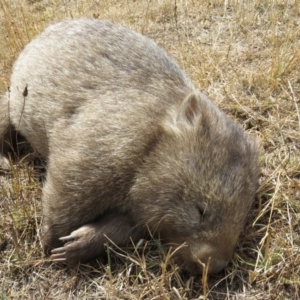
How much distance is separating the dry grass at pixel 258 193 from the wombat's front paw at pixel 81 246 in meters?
0.06

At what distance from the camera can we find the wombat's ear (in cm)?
282

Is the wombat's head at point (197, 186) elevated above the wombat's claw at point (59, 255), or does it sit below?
above

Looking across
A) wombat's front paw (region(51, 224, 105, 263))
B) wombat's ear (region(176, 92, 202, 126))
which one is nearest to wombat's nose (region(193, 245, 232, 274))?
wombat's front paw (region(51, 224, 105, 263))

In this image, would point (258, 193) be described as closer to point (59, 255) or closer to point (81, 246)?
point (81, 246)

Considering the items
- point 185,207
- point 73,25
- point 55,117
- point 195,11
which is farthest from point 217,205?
point 195,11

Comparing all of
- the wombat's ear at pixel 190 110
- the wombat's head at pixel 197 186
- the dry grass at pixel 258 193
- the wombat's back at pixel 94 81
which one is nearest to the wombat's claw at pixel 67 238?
the dry grass at pixel 258 193

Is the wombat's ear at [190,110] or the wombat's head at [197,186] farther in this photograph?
the wombat's ear at [190,110]

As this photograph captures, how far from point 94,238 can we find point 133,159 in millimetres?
534

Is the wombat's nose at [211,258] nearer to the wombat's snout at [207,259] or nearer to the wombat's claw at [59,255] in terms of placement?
the wombat's snout at [207,259]

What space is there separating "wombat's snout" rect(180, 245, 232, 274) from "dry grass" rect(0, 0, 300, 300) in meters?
0.10

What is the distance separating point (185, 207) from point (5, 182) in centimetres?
153

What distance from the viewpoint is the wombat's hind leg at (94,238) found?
2.77 m

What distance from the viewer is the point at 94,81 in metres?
3.16

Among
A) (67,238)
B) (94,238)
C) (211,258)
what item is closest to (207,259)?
(211,258)
